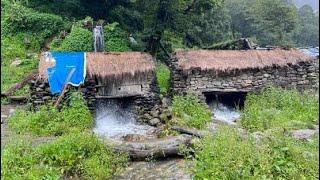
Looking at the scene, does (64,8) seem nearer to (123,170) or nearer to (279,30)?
(123,170)

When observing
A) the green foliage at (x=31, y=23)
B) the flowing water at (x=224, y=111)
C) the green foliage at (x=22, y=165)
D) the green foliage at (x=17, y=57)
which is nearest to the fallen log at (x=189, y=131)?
the flowing water at (x=224, y=111)

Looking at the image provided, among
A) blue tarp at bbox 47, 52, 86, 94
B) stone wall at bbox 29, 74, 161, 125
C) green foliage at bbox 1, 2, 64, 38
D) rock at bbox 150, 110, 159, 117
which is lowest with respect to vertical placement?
rock at bbox 150, 110, 159, 117

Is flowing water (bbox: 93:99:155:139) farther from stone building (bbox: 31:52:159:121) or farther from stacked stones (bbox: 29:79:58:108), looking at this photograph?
stacked stones (bbox: 29:79:58:108)

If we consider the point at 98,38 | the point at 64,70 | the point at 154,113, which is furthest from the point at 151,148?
the point at 98,38

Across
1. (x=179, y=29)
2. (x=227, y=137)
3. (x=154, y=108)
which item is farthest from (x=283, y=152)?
(x=179, y=29)

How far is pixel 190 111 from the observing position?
16.2 metres

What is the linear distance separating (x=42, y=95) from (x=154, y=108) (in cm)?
393

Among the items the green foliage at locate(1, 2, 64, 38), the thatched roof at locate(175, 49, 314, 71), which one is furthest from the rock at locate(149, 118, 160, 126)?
the green foliage at locate(1, 2, 64, 38)

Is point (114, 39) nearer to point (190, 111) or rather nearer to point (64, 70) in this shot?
point (64, 70)

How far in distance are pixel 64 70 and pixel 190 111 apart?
4587 millimetres

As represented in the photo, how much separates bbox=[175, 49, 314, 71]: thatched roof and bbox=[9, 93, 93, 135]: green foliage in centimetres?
465

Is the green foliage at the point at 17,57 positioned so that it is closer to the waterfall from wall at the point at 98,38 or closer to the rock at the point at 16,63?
the rock at the point at 16,63

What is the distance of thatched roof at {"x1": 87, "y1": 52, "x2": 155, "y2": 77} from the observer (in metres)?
15.7

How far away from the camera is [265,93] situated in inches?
728
